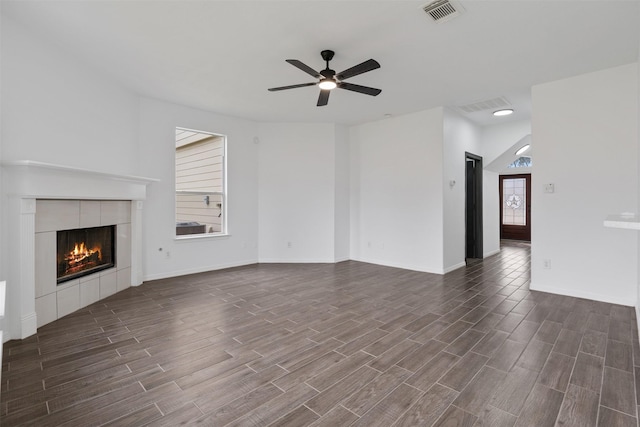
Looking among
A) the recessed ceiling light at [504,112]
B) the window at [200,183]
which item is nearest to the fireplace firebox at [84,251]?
the window at [200,183]

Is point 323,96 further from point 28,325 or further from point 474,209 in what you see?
point 474,209

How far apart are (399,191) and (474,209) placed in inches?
78.6

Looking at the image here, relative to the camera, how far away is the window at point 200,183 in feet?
17.5

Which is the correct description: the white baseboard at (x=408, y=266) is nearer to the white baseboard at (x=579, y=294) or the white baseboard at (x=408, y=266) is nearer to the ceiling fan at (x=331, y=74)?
the white baseboard at (x=579, y=294)

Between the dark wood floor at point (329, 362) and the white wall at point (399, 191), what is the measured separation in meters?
1.61

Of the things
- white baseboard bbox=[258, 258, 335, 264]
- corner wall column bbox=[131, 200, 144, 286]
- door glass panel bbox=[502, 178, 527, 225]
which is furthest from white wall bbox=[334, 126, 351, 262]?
door glass panel bbox=[502, 178, 527, 225]

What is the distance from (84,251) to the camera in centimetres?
378

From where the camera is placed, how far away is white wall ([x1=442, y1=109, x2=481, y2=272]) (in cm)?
532

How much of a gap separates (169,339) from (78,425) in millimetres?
1071

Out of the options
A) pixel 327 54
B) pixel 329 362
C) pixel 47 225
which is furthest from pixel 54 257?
pixel 327 54

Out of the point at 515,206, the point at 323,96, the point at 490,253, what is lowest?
the point at 490,253

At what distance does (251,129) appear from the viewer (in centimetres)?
604

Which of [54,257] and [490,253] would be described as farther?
[490,253]

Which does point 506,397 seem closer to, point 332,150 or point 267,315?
point 267,315
